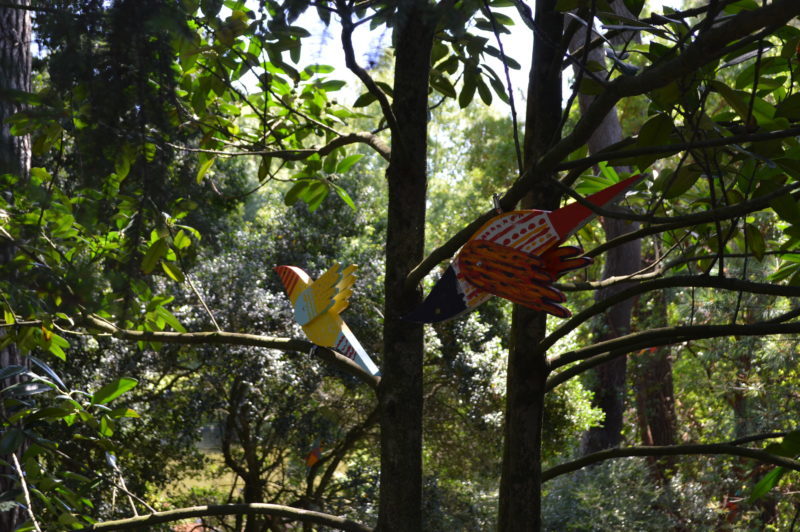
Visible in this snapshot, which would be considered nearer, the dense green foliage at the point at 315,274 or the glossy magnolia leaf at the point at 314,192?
the dense green foliage at the point at 315,274

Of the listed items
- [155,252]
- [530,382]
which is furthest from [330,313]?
[530,382]

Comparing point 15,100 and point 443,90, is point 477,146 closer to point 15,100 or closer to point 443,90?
point 443,90

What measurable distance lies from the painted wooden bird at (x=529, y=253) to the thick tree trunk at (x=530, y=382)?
0.23m

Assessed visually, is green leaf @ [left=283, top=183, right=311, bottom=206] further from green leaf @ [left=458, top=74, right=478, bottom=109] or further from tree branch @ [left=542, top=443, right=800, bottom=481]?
tree branch @ [left=542, top=443, right=800, bottom=481]

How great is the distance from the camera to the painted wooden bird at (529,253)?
4.17 ft

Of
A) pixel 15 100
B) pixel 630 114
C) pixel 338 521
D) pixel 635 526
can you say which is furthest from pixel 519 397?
pixel 630 114

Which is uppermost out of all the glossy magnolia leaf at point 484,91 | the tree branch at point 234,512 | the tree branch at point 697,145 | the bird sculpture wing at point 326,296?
the glossy magnolia leaf at point 484,91

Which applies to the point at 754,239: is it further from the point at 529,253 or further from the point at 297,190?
the point at 297,190

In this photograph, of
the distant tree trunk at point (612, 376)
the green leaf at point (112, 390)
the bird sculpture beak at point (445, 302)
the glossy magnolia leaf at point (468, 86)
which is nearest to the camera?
the bird sculpture beak at point (445, 302)

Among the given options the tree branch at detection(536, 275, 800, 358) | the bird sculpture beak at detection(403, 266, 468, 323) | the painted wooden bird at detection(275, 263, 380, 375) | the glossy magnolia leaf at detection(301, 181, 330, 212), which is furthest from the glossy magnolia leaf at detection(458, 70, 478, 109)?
the tree branch at detection(536, 275, 800, 358)

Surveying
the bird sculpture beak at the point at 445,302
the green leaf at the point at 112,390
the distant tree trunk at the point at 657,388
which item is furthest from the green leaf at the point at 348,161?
the distant tree trunk at the point at 657,388

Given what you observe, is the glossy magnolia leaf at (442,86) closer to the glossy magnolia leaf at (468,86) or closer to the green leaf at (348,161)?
the glossy magnolia leaf at (468,86)

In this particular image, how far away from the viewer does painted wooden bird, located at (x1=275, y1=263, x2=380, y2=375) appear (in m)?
1.83

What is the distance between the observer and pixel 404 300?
1.54 meters
